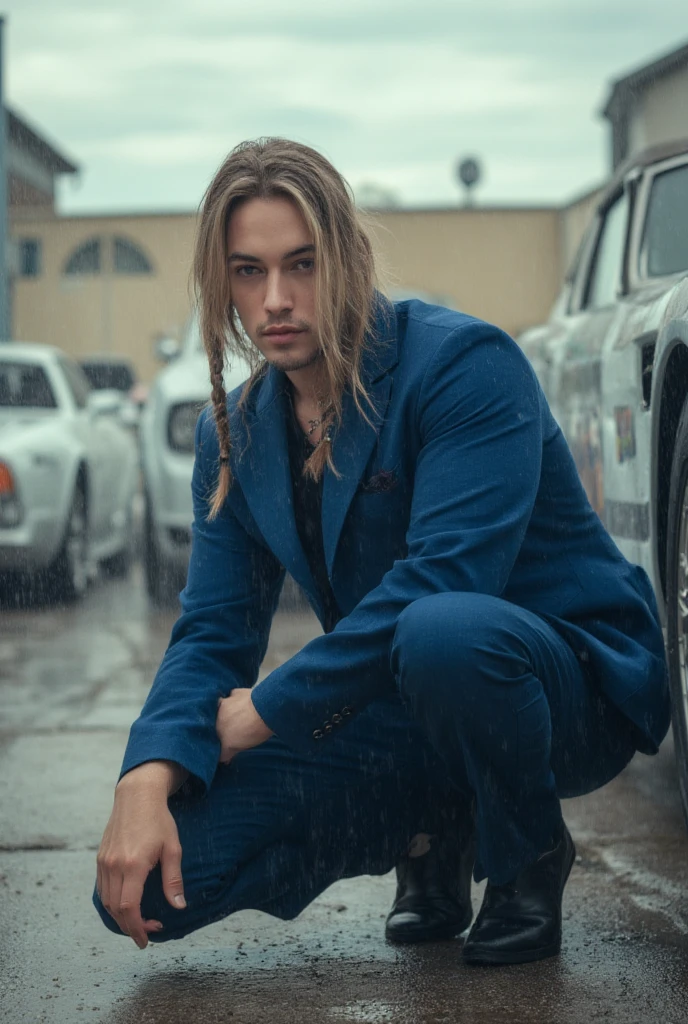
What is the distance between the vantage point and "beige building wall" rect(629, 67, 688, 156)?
22.4 metres

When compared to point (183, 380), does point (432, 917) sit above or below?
below

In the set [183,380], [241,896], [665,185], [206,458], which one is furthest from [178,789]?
[183,380]

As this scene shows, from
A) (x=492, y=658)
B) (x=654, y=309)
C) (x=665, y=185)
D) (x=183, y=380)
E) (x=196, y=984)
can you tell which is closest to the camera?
(x=492, y=658)

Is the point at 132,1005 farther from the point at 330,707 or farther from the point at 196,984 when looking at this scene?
the point at 330,707

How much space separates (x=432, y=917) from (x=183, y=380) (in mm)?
5104

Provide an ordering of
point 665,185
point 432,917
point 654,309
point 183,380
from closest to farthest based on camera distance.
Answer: point 432,917 → point 654,309 → point 665,185 → point 183,380

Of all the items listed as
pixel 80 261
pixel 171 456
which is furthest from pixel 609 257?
pixel 80 261

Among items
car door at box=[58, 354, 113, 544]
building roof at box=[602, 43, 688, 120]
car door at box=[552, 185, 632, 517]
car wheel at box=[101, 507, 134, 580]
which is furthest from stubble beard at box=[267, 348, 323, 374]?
building roof at box=[602, 43, 688, 120]

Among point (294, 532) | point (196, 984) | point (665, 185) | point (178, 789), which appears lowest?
point (196, 984)

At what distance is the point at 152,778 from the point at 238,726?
169 millimetres

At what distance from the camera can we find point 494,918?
2650 mm

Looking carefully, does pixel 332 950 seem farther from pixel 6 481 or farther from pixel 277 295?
pixel 6 481

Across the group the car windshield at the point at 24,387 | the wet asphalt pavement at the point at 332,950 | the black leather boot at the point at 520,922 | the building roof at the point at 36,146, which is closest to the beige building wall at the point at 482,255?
the building roof at the point at 36,146

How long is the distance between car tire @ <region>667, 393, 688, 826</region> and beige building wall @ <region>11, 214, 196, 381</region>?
106 feet
